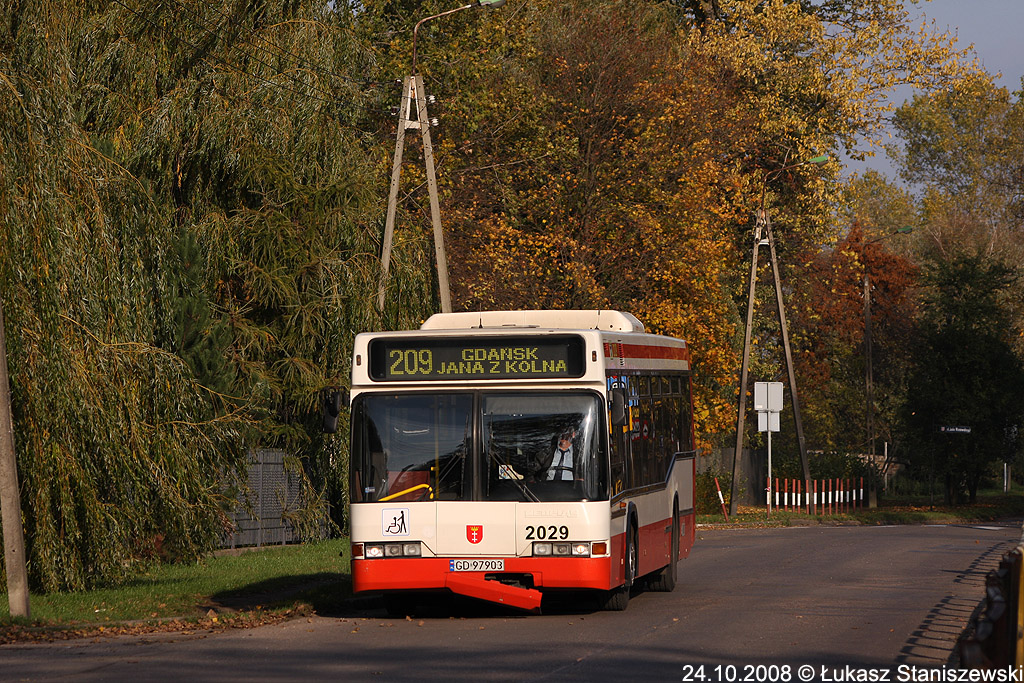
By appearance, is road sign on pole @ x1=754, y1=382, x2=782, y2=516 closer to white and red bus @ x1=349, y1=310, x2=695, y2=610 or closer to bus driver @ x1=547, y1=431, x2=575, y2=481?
white and red bus @ x1=349, y1=310, x2=695, y2=610

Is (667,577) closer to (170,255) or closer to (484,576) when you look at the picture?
(484,576)

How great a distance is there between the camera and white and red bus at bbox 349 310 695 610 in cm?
1523

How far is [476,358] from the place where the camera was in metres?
15.7

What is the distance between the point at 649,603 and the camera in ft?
57.9

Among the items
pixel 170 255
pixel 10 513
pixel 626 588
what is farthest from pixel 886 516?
pixel 10 513

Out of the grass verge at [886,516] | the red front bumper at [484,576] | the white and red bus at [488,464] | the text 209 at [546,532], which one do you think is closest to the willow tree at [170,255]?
the white and red bus at [488,464]

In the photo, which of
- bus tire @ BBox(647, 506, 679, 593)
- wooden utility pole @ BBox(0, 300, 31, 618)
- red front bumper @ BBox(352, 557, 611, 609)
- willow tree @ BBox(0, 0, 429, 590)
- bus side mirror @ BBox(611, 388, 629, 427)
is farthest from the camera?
bus tire @ BBox(647, 506, 679, 593)

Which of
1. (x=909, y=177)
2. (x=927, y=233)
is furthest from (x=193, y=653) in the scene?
(x=909, y=177)

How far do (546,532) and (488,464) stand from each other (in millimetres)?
892

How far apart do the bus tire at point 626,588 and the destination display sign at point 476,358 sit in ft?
7.19

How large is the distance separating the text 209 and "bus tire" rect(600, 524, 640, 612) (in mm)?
1451

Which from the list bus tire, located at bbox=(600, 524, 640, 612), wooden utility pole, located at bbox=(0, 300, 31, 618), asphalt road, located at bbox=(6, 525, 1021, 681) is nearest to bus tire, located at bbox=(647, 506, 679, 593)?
asphalt road, located at bbox=(6, 525, 1021, 681)

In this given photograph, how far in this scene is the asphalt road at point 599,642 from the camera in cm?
1152

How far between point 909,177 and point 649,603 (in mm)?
84018
